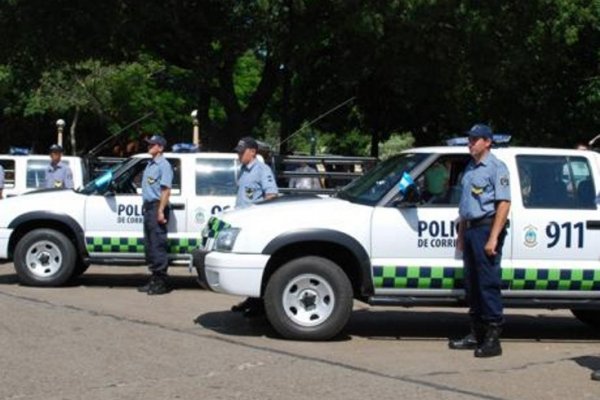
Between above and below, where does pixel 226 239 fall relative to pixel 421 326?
above

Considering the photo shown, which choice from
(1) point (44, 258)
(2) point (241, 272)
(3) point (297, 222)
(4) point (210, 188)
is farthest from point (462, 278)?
(1) point (44, 258)

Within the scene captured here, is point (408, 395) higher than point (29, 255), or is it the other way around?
point (29, 255)

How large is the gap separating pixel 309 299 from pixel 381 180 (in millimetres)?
1321

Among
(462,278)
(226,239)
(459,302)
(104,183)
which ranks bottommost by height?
(459,302)

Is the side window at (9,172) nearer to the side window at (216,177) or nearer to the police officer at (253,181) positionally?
the side window at (216,177)

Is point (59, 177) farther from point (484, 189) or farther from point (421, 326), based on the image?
point (484, 189)

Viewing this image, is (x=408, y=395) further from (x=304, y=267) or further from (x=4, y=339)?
(x=4, y=339)

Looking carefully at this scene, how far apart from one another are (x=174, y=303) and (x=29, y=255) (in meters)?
2.32

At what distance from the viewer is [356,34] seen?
2323cm

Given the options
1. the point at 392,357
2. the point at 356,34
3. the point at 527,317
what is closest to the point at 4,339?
the point at 392,357

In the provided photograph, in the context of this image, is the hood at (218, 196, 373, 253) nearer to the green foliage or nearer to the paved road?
the paved road

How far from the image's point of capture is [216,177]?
12523 millimetres

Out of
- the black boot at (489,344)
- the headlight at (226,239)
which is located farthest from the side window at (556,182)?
the headlight at (226,239)

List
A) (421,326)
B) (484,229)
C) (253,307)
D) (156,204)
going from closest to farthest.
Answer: (484,229) < (253,307) < (421,326) < (156,204)
